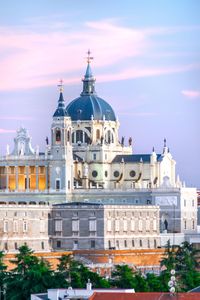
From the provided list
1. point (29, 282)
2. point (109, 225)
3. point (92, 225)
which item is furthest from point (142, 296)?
point (109, 225)

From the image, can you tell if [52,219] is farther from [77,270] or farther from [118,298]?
[118,298]

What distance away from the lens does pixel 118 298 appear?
119 m

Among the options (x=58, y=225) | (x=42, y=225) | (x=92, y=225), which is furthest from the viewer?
(x=58, y=225)

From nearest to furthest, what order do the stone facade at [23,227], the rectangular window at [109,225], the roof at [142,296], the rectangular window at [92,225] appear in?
the roof at [142,296]
the stone facade at [23,227]
the rectangular window at [92,225]
the rectangular window at [109,225]

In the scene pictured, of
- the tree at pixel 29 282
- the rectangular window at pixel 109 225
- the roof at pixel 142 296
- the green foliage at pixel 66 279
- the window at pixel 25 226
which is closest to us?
the roof at pixel 142 296

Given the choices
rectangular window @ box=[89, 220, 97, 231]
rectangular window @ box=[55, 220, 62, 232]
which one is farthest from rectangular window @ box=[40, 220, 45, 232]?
rectangular window @ box=[89, 220, 97, 231]

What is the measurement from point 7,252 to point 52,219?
15.3m

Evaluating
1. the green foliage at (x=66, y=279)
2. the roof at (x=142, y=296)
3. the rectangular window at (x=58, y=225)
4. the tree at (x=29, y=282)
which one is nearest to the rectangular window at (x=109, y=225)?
the rectangular window at (x=58, y=225)

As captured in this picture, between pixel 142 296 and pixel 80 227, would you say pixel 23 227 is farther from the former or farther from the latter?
pixel 142 296

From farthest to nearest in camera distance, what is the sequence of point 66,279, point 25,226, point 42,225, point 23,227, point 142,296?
1. point 42,225
2. point 25,226
3. point 23,227
4. point 66,279
5. point 142,296

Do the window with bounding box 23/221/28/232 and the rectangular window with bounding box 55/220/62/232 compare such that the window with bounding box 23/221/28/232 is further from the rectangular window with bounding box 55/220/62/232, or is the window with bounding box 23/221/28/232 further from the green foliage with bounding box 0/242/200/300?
the green foliage with bounding box 0/242/200/300

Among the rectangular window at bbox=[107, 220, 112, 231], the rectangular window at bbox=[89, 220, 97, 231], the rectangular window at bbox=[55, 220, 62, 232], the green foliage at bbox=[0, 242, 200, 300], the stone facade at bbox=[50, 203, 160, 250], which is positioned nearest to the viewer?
the green foliage at bbox=[0, 242, 200, 300]

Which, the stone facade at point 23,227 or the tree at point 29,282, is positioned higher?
the stone facade at point 23,227

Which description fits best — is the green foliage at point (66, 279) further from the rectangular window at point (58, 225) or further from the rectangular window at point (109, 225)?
the rectangular window at point (109, 225)
